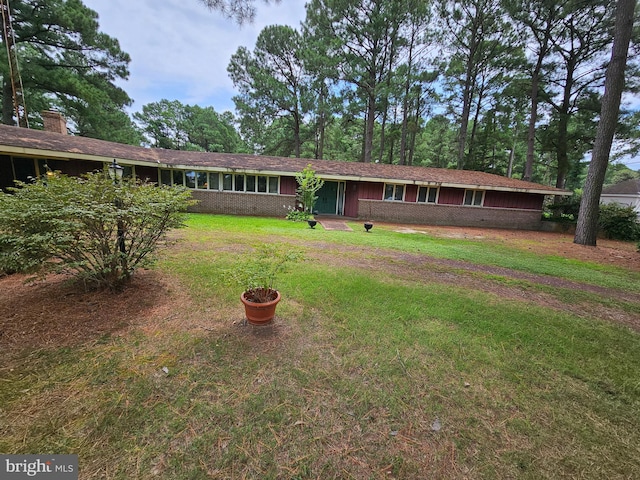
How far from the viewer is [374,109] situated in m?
20.5

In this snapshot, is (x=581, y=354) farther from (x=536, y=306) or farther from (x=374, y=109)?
(x=374, y=109)

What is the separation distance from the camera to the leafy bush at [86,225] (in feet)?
8.91

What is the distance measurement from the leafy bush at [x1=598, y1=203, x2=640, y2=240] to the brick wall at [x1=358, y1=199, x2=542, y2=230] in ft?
8.84

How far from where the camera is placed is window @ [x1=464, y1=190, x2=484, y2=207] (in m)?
15.1

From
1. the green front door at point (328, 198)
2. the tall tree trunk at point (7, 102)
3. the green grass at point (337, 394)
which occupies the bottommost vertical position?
the green grass at point (337, 394)

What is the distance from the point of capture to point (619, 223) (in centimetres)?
1298

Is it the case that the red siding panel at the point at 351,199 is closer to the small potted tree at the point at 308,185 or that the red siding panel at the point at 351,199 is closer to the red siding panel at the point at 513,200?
the small potted tree at the point at 308,185

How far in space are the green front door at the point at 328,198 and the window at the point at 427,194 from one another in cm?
492

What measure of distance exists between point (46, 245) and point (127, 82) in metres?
21.7

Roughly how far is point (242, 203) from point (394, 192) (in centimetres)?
860

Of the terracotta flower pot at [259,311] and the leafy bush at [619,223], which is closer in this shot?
the terracotta flower pot at [259,311]

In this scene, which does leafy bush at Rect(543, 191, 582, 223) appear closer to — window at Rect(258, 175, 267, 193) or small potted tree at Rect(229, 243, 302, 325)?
window at Rect(258, 175, 267, 193)

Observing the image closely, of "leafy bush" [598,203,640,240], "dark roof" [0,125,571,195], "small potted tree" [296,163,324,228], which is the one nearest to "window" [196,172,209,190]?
"dark roof" [0,125,571,195]

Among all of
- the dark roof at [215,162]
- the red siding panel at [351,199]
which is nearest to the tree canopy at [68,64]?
the dark roof at [215,162]
